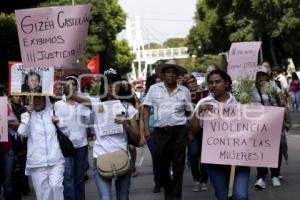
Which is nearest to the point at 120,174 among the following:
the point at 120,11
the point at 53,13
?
the point at 53,13

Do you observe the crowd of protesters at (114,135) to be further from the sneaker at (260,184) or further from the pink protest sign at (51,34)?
the pink protest sign at (51,34)

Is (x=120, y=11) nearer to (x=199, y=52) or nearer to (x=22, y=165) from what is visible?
(x=199, y=52)

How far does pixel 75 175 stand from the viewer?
8602 millimetres

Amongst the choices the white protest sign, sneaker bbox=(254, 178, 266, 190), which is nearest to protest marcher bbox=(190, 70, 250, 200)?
the white protest sign

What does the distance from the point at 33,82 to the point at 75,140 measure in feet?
4.16

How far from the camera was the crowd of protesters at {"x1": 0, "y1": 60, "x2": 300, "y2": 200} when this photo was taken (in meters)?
7.20

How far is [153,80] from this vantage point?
12031mm

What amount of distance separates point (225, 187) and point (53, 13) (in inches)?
120

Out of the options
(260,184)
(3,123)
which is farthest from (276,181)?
(3,123)

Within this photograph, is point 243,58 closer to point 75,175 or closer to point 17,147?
point 75,175

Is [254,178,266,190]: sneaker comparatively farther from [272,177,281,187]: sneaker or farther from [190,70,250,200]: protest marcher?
[190,70,250,200]: protest marcher

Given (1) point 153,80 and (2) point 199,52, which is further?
(2) point 199,52

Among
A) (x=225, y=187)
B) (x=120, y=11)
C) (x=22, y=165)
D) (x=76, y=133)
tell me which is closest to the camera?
(x=225, y=187)

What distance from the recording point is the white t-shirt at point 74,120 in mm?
8453
